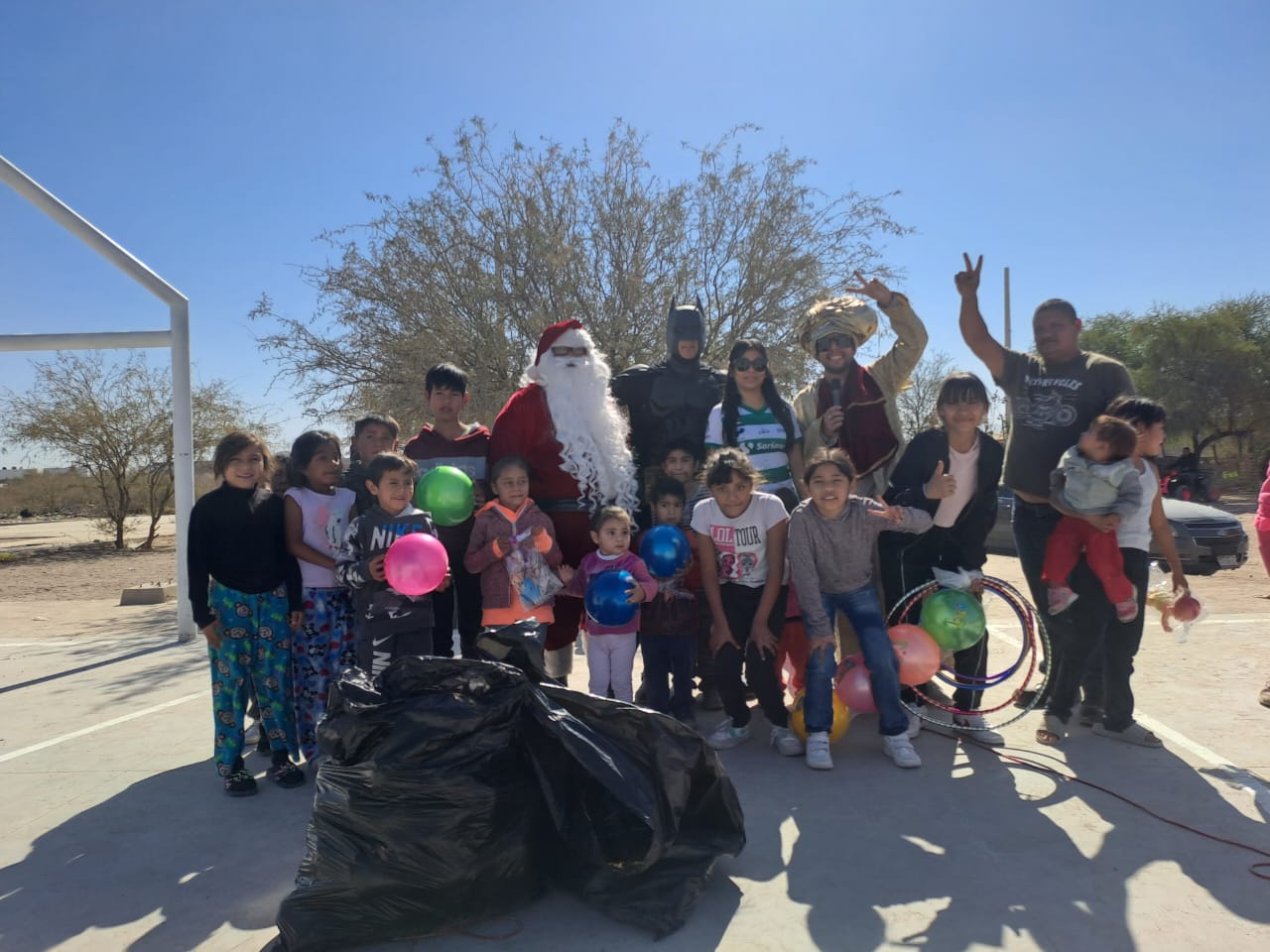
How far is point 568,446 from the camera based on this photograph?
193 inches

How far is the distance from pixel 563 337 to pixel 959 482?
2.49 metres

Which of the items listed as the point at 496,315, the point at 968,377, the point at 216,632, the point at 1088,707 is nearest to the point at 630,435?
the point at 968,377

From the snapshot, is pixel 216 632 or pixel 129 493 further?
pixel 129 493

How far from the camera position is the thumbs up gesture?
419 cm

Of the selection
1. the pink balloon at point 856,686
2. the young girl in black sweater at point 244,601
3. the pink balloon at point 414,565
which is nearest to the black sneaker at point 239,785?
the young girl in black sweater at point 244,601

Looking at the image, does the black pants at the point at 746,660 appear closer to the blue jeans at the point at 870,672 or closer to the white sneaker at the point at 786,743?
the white sneaker at the point at 786,743

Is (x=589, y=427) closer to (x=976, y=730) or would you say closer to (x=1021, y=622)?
(x=1021, y=622)

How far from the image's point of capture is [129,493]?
19938 millimetres

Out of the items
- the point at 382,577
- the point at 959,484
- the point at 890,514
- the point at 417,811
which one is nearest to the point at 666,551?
the point at 890,514

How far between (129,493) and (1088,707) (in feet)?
70.0

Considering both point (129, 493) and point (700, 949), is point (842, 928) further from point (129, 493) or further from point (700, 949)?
point (129, 493)

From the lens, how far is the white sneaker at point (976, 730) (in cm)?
427

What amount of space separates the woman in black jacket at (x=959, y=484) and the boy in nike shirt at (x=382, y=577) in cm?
252

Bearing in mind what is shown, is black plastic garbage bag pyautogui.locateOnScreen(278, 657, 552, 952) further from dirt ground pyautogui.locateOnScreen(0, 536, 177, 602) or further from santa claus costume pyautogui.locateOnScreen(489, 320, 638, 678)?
dirt ground pyautogui.locateOnScreen(0, 536, 177, 602)
